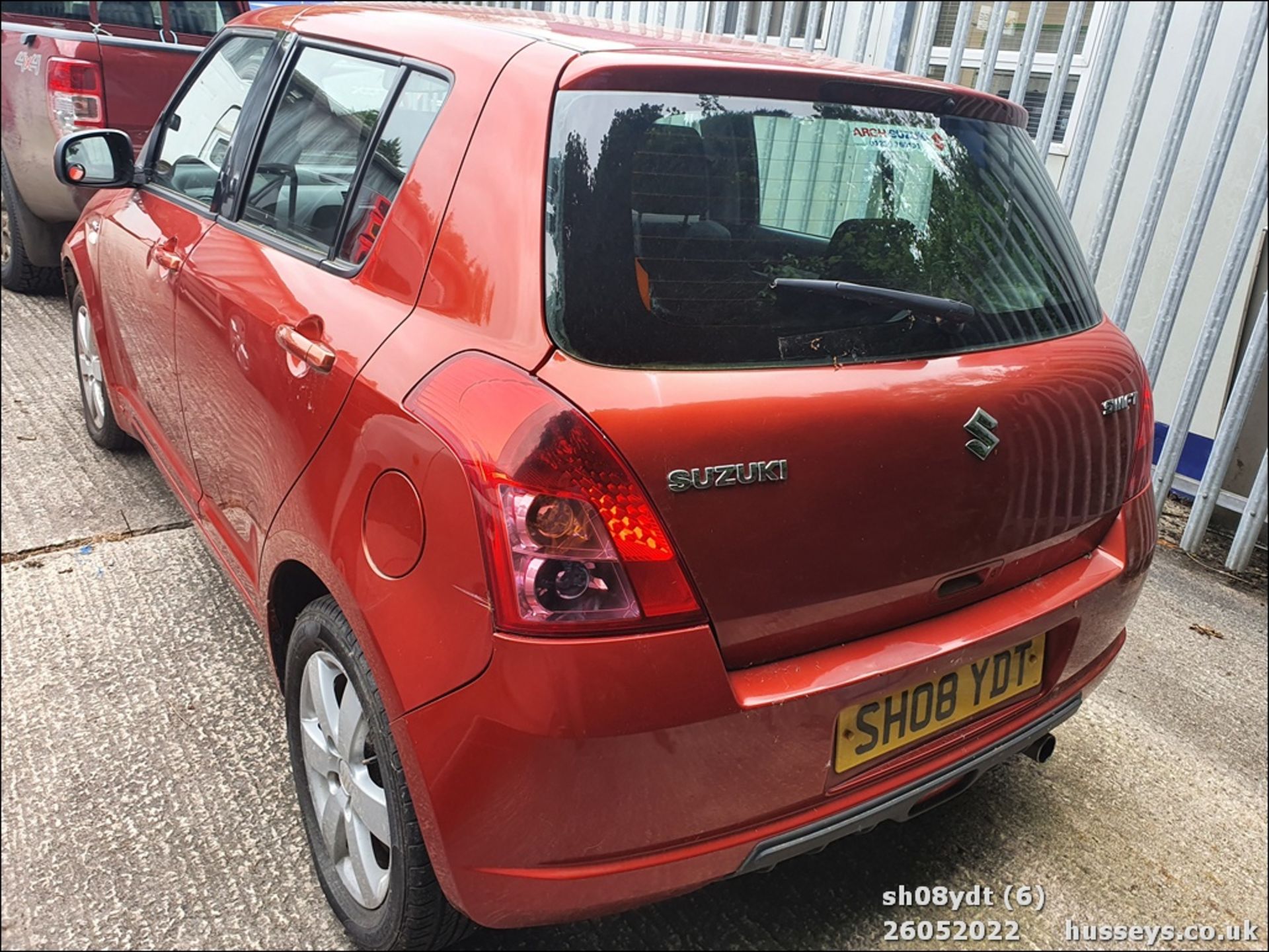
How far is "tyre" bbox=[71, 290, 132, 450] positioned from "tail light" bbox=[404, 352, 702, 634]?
9.68ft

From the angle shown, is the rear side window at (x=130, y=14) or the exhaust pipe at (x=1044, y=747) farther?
the rear side window at (x=130, y=14)

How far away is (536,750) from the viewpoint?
58.3 inches

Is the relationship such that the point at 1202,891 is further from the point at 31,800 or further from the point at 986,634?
the point at 31,800

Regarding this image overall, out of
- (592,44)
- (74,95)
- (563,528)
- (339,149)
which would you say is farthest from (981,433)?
(74,95)

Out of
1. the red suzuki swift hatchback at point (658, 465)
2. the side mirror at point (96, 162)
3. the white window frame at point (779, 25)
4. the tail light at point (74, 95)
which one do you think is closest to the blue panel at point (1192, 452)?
the white window frame at point (779, 25)

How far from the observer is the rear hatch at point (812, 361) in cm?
156

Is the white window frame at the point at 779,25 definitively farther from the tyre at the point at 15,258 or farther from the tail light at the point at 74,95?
the tyre at the point at 15,258

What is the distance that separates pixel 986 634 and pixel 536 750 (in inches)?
34.1

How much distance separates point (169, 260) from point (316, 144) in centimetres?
73

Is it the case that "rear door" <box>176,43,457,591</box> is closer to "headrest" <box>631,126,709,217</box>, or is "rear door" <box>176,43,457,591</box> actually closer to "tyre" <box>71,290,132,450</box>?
"headrest" <box>631,126,709,217</box>

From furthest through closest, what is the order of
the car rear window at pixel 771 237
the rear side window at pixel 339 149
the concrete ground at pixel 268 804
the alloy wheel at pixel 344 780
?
the concrete ground at pixel 268 804
the rear side window at pixel 339 149
the alloy wheel at pixel 344 780
the car rear window at pixel 771 237

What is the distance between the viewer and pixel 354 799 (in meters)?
1.93

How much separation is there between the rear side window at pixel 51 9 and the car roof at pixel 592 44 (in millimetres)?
4533

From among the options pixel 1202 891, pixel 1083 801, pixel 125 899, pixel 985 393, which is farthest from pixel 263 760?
pixel 1202 891
